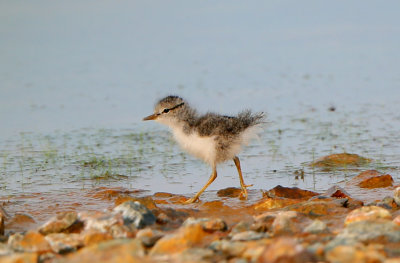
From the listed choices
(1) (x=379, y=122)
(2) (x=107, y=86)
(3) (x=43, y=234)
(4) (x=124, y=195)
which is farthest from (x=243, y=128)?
(2) (x=107, y=86)

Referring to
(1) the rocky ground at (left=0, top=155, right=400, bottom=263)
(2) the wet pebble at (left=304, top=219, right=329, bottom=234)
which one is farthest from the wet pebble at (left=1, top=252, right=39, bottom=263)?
(2) the wet pebble at (left=304, top=219, right=329, bottom=234)

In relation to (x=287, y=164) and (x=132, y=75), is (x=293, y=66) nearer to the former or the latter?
(x=132, y=75)

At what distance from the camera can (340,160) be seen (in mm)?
8430

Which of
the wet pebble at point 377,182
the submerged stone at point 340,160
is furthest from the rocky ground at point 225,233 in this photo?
the submerged stone at point 340,160

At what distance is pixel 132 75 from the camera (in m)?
14.3

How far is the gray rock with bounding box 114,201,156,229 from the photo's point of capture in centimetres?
521

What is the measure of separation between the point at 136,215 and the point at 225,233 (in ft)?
2.36

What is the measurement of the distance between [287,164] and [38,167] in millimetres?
3111

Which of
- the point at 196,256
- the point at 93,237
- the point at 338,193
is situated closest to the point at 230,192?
the point at 338,193

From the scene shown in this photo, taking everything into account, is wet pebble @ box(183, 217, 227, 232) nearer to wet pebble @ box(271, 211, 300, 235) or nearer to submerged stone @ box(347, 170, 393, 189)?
wet pebble @ box(271, 211, 300, 235)

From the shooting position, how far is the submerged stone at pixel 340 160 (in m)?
8.38

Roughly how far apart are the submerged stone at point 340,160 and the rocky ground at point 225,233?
146cm

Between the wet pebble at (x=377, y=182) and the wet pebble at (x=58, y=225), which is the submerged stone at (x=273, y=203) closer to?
the wet pebble at (x=377, y=182)

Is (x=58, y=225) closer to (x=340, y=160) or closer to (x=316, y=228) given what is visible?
(x=316, y=228)
